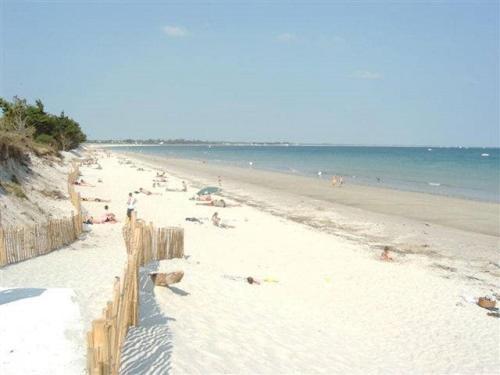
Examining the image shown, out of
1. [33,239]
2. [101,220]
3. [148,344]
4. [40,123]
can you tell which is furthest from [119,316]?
[40,123]

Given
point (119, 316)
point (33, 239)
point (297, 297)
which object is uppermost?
point (119, 316)

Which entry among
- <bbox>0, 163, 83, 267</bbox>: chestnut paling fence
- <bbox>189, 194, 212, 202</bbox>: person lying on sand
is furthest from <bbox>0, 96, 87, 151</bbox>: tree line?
<bbox>0, 163, 83, 267</bbox>: chestnut paling fence

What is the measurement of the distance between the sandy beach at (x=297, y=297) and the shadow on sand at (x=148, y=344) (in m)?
0.02

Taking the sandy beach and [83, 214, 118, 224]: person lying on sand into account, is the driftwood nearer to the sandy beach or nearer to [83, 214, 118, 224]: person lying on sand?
the sandy beach

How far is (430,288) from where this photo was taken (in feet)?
40.0

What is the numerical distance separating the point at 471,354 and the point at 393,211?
18.0 m

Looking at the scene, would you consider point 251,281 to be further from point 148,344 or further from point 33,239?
point 33,239

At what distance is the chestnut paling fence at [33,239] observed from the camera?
1055cm

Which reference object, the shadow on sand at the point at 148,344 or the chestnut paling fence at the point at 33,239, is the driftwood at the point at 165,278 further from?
the chestnut paling fence at the point at 33,239

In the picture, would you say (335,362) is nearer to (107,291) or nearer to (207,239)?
(107,291)

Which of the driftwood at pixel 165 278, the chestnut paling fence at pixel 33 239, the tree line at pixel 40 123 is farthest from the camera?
the tree line at pixel 40 123

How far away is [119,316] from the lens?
5703mm

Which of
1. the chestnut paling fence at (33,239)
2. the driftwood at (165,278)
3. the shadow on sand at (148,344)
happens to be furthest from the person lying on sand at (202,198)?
the shadow on sand at (148,344)

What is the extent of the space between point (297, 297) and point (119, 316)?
5.96 m
